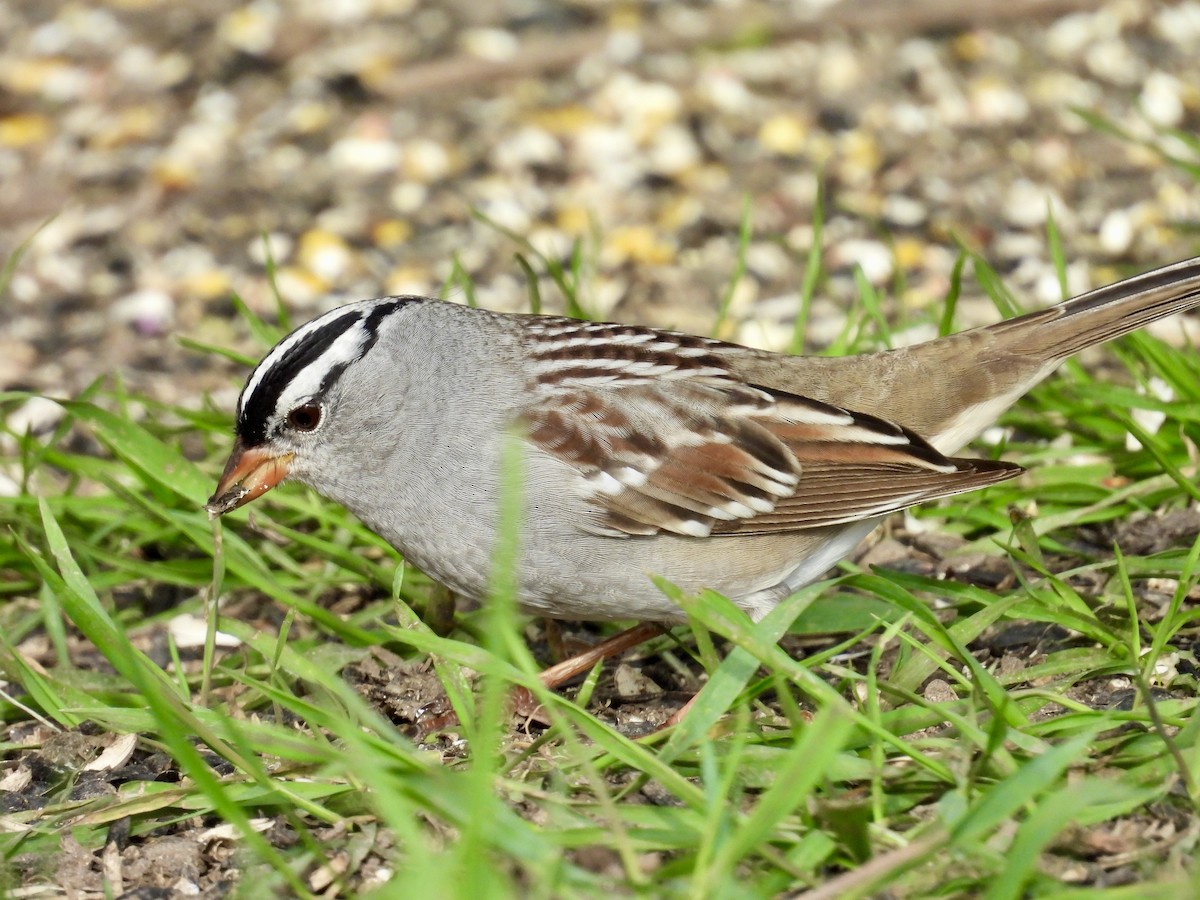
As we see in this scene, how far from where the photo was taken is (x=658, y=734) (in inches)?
111

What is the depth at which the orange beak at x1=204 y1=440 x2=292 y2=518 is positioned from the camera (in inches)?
129

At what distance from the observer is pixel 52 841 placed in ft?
8.96

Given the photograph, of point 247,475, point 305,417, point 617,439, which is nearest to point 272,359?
point 305,417

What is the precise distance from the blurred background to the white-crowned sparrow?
63.6 inches

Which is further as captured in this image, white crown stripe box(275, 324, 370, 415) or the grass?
white crown stripe box(275, 324, 370, 415)

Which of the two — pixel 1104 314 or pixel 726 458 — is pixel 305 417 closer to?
pixel 726 458

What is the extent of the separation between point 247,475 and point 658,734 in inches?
44.4

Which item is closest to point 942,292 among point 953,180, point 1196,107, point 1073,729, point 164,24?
point 953,180

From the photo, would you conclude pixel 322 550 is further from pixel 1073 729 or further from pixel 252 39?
pixel 252 39

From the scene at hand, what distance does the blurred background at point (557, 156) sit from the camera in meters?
5.60

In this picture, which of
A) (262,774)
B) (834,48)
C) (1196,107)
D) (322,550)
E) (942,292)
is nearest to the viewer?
(262,774)

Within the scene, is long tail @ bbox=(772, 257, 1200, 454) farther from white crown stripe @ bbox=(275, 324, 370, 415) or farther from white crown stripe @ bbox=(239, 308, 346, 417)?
white crown stripe @ bbox=(239, 308, 346, 417)

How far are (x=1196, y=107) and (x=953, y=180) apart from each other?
117 centimetres

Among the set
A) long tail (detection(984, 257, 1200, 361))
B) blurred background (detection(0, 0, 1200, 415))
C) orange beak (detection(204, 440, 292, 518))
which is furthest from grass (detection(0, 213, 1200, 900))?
blurred background (detection(0, 0, 1200, 415))
